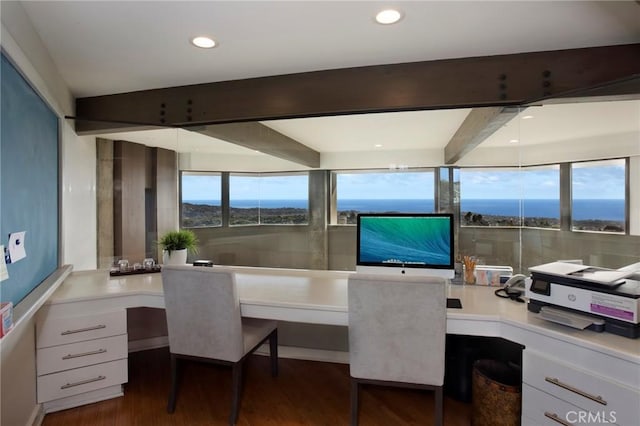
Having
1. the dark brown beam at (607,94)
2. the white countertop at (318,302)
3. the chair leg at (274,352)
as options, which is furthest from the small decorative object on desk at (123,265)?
the dark brown beam at (607,94)

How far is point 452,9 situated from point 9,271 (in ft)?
8.24

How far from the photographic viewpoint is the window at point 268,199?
157 inches

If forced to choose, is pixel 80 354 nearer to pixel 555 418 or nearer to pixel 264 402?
pixel 264 402

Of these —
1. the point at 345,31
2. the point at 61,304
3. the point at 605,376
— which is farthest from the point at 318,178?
the point at 605,376

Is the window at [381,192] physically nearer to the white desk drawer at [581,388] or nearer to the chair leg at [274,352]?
the chair leg at [274,352]

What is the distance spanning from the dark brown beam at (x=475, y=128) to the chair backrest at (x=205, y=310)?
211cm

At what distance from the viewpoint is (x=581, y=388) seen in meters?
1.38

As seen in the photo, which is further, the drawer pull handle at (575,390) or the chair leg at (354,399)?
the chair leg at (354,399)

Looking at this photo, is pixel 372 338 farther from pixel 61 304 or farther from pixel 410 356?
pixel 61 304

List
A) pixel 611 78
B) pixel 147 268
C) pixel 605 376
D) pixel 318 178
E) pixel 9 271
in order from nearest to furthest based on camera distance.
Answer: pixel 605 376
pixel 9 271
pixel 611 78
pixel 147 268
pixel 318 178

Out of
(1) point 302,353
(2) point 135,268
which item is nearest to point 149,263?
(2) point 135,268

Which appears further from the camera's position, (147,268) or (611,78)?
(147,268)

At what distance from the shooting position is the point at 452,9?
1542 mm

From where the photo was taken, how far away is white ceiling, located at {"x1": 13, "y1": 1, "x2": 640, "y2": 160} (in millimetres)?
1538
